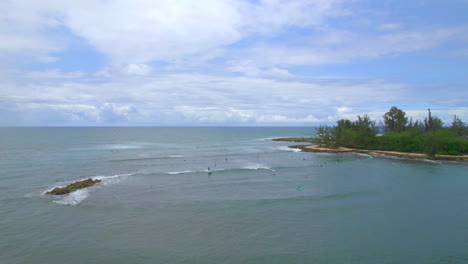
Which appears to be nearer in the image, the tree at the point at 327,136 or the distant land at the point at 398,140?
the distant land at the point at 398,140

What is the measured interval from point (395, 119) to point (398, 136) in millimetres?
33300

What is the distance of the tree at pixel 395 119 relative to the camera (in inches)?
3853

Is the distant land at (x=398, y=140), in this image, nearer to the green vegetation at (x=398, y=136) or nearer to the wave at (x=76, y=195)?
the green vegetation at (x=398, y=136)

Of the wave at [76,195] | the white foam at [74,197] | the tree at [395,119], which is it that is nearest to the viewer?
the white foam at [74,197]

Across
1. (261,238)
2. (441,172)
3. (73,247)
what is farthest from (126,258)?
(441,172)

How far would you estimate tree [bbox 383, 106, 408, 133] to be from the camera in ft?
321

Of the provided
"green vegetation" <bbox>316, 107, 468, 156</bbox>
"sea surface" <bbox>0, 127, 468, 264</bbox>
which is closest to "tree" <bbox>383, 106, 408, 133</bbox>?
"green vegetation" <bbox>316, 107, 468, 156</bbox>

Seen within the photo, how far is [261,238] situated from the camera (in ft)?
64.9

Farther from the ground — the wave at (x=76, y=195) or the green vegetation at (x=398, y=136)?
the green vegetation at (x=398, y=136)

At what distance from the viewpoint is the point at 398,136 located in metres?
71.0

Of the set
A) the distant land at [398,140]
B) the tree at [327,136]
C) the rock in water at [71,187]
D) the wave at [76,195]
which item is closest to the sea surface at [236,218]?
the wave at [76,195]

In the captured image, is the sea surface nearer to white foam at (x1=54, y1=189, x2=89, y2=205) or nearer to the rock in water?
white foam at (x1=54, y1=189, x2=89, y2=205)

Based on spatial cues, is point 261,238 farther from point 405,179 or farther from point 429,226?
point 405,179

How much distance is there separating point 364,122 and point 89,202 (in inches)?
3461
